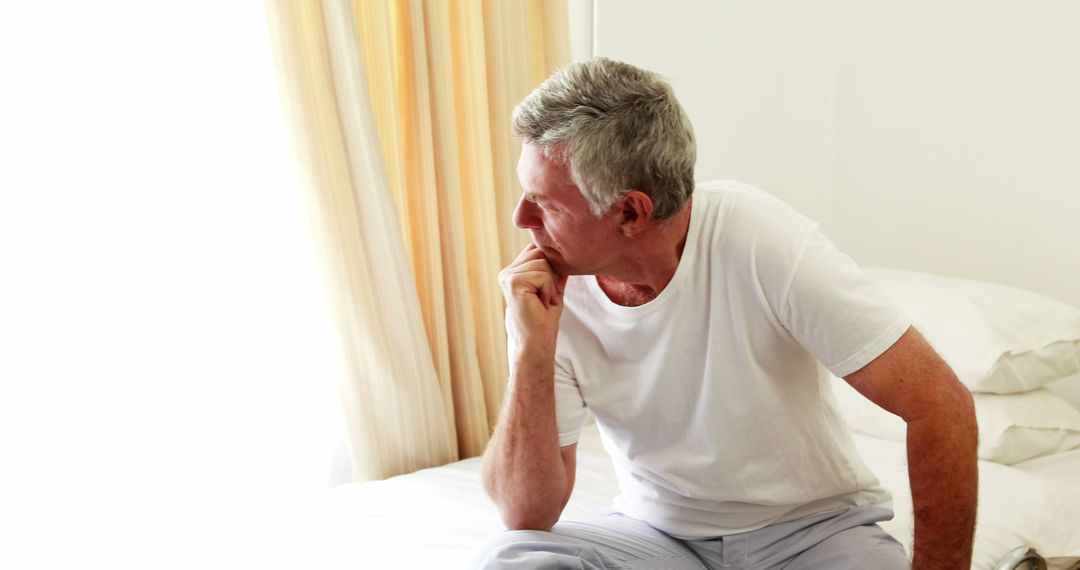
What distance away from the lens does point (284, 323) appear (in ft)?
7.36

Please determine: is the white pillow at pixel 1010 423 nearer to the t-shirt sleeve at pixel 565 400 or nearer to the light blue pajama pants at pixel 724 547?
the light blue pajama pants at pixel 724 547

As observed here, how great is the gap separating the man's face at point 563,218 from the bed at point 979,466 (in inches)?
23.3

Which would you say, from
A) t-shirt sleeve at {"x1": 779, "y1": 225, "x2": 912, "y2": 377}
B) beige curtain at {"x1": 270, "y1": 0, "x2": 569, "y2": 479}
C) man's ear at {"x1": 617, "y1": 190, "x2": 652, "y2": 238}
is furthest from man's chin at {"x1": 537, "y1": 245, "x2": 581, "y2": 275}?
beige curtain at {"x1": 270, "y1": 0, "x2": 569, "y2": 479}

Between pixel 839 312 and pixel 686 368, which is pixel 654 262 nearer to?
pixel 686 368

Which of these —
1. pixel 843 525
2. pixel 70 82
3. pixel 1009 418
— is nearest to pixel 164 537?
pixel 70 82

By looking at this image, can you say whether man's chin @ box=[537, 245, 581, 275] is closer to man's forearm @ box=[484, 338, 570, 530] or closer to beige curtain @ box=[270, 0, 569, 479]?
man's forearm @ box=[484, 338, 570, 530]

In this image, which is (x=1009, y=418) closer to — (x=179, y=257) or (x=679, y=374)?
(x=679, y=374)

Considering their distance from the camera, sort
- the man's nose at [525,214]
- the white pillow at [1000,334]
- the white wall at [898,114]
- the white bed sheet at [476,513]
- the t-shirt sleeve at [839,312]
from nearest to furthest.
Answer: the t-shirt sleeve at [839,312], the man's nose at [525,214], the white bed sheet at [476,513], the white pillow at [1000,334], the white wall at [898,114]

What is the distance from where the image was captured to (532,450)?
153 centimetres

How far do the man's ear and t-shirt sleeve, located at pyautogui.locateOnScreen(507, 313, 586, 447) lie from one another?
25 cm

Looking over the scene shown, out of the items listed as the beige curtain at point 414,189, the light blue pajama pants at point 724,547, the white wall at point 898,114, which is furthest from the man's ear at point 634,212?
the white wall at point 898,114

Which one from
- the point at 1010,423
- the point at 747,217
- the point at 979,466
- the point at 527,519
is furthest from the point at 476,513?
the point at 1010,423

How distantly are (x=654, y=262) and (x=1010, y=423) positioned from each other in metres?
1.12

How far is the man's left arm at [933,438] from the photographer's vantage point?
1.36m
